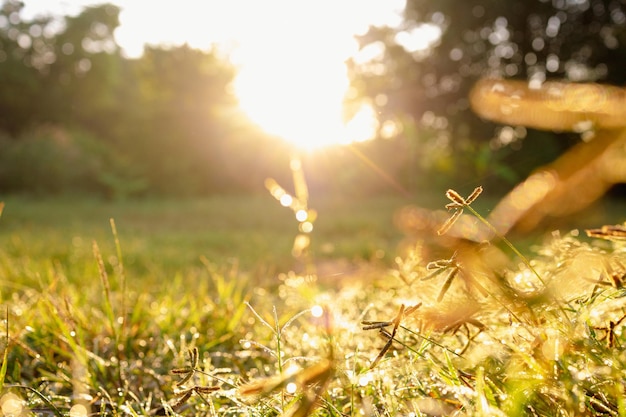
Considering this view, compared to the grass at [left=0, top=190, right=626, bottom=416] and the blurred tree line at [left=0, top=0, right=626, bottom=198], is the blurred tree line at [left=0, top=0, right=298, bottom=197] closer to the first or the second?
the blurred tree line at [left=0, top=0, right=626, bottom=198]

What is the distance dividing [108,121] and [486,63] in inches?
654

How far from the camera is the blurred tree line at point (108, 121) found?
17062mm

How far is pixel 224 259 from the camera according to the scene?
5.92m

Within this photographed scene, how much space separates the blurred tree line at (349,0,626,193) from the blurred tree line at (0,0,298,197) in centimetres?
572

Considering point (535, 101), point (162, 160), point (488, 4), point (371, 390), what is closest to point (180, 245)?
point (371, 390)

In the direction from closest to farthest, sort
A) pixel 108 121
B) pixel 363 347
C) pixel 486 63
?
1. pixel 363 347
2. pixel 486 63
3. pixel 108 121

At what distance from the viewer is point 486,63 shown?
18.4m

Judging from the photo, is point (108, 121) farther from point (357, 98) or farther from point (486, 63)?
point (486, 63)

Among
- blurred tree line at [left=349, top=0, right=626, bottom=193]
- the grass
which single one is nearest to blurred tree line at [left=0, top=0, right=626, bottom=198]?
blurred tree line at [left=349, top=0, right=626, bottom=193]

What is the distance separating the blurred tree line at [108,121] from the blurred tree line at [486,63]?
572 cm

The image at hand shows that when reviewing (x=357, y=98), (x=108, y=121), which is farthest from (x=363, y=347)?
(x=108, y=121)

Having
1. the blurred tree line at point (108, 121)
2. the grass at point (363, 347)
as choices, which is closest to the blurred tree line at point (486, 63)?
the blurred tree line at point (108, 121)

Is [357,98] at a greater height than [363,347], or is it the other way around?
[363,347]

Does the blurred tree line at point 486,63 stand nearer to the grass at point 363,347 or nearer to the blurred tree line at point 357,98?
the blurred tree line at point 357,98
